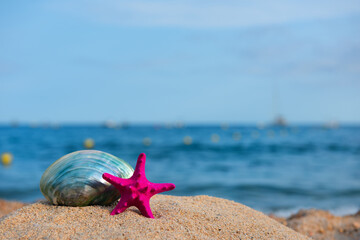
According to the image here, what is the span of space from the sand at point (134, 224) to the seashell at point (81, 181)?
9 centimetres

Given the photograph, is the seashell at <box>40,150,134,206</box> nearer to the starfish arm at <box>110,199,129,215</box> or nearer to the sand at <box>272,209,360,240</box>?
the starfish arm at <box>110,199,129,215</box>

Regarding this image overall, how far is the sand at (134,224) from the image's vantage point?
262 centimetres

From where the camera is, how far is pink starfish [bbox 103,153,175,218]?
294 cm

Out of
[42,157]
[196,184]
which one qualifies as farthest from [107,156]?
[42,157]

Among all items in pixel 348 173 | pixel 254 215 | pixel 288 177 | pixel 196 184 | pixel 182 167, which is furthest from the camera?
pixel 182 167

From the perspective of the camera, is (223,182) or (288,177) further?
(288,177)

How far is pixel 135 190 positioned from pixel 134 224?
32cm

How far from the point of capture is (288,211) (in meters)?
7.00

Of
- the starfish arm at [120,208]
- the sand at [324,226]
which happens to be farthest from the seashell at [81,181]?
the sand at [324,226]

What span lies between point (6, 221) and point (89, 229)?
2.77 ft

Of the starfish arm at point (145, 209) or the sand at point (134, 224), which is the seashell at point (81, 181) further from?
the starfish arm at point (145, 209)

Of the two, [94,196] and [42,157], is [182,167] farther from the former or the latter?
[94,196]

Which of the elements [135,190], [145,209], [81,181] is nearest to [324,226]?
[145,209]

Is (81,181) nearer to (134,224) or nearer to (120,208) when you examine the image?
(120,208)
